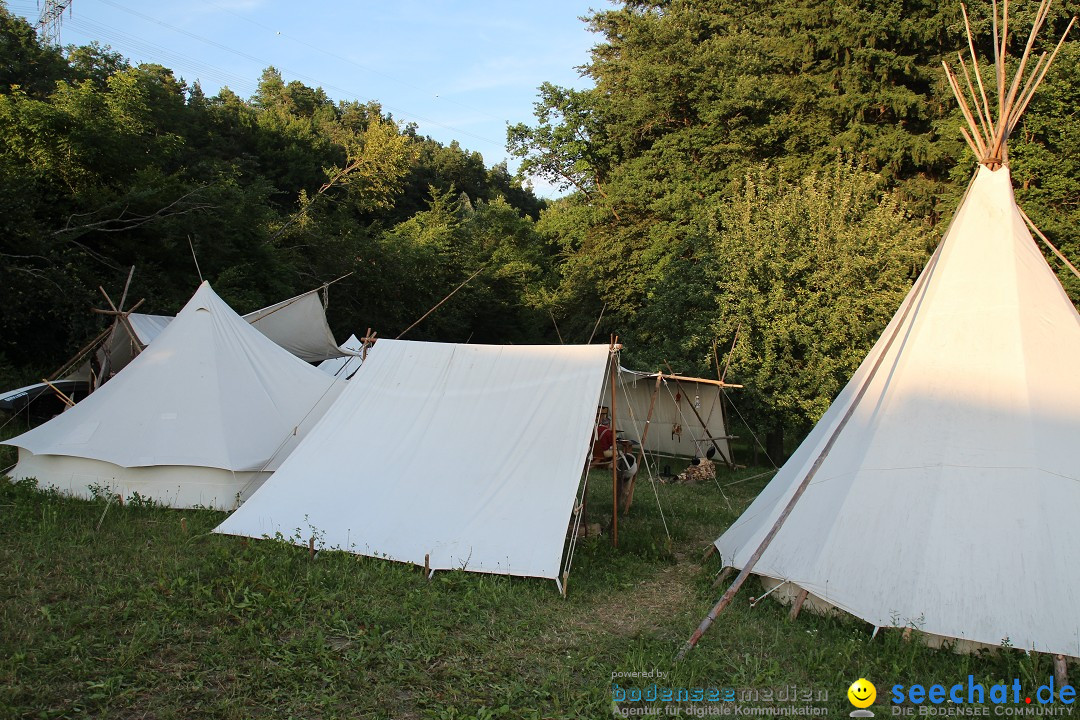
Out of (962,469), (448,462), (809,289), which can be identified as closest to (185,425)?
(448,462)

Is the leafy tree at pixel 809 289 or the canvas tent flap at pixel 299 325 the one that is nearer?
the leafy tree at pixel 809 289

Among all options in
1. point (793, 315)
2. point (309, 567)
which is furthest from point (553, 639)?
point (793, 315)

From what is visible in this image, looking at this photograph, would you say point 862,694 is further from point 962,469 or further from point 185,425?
point 185,425

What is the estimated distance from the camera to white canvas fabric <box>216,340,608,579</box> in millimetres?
6043

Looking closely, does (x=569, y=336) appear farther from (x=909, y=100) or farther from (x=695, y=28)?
(x=909, y=100)

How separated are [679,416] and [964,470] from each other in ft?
31.3

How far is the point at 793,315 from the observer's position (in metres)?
12.5

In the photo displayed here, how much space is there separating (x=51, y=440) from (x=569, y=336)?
14.3 m

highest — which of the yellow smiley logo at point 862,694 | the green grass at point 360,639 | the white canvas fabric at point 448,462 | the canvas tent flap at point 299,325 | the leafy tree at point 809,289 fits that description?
the leafy tree at point 809,289

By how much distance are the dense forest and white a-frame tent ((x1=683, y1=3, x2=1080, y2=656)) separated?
6.42 metres

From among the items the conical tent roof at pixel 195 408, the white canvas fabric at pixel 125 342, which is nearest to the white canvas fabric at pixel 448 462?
the conical tent roof at pixel 195 408

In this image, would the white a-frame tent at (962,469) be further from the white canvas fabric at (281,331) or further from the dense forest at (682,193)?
the white canvas fabric at (281,331)

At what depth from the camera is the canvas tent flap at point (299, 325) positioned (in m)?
12.9

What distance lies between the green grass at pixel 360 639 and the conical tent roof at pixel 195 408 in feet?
5.32
